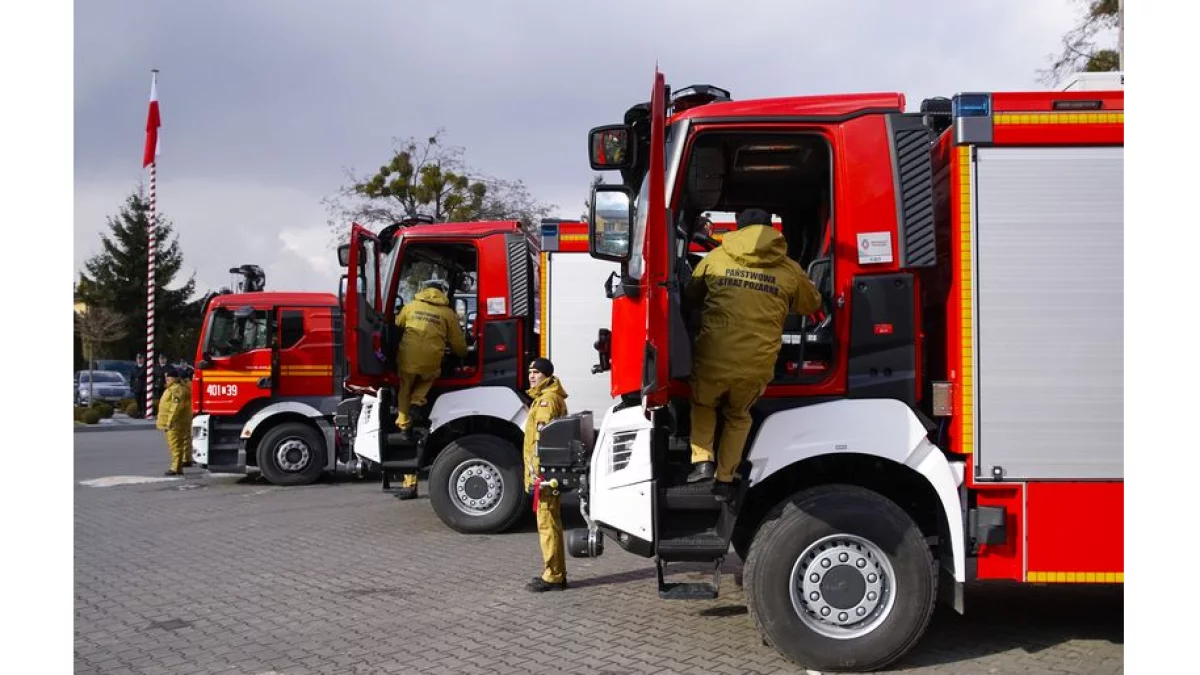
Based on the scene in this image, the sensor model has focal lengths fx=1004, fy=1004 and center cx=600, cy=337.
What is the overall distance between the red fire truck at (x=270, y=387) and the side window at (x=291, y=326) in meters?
0.01

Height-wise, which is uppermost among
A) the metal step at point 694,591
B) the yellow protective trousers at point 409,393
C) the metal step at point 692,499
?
the yellow protective trousers at point 409,393

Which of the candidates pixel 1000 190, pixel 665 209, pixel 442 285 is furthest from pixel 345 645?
pixel 442 285

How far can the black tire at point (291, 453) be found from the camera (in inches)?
529

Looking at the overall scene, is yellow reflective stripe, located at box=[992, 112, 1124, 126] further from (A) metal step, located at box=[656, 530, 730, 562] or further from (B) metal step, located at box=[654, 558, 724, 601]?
(B) metal step, located at box=[654, 558, 724, 601]

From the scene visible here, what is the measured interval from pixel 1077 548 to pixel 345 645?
3.96 meters

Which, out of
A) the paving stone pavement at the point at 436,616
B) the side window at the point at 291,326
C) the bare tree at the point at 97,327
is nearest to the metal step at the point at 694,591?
the paving stone pavement at the point at 436,616

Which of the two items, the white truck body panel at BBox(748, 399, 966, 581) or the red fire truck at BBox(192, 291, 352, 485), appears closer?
the white truck body panel at BBox(748, 399, 966, 581)

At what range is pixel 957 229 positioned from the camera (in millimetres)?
5031

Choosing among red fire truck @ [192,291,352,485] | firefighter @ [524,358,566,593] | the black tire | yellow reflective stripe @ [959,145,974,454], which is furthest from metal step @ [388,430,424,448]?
yellow reflective stripe @ [959,145,974,454]

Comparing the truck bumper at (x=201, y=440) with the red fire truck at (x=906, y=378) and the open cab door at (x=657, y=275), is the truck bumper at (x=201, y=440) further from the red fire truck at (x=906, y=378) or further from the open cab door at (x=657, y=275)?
the open cab door at (x=657, y=275)

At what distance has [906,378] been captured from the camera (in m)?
5.25

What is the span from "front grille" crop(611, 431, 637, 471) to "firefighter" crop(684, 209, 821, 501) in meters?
0.41

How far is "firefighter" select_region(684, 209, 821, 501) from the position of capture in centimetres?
491

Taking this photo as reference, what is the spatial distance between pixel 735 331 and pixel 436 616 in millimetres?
2874
